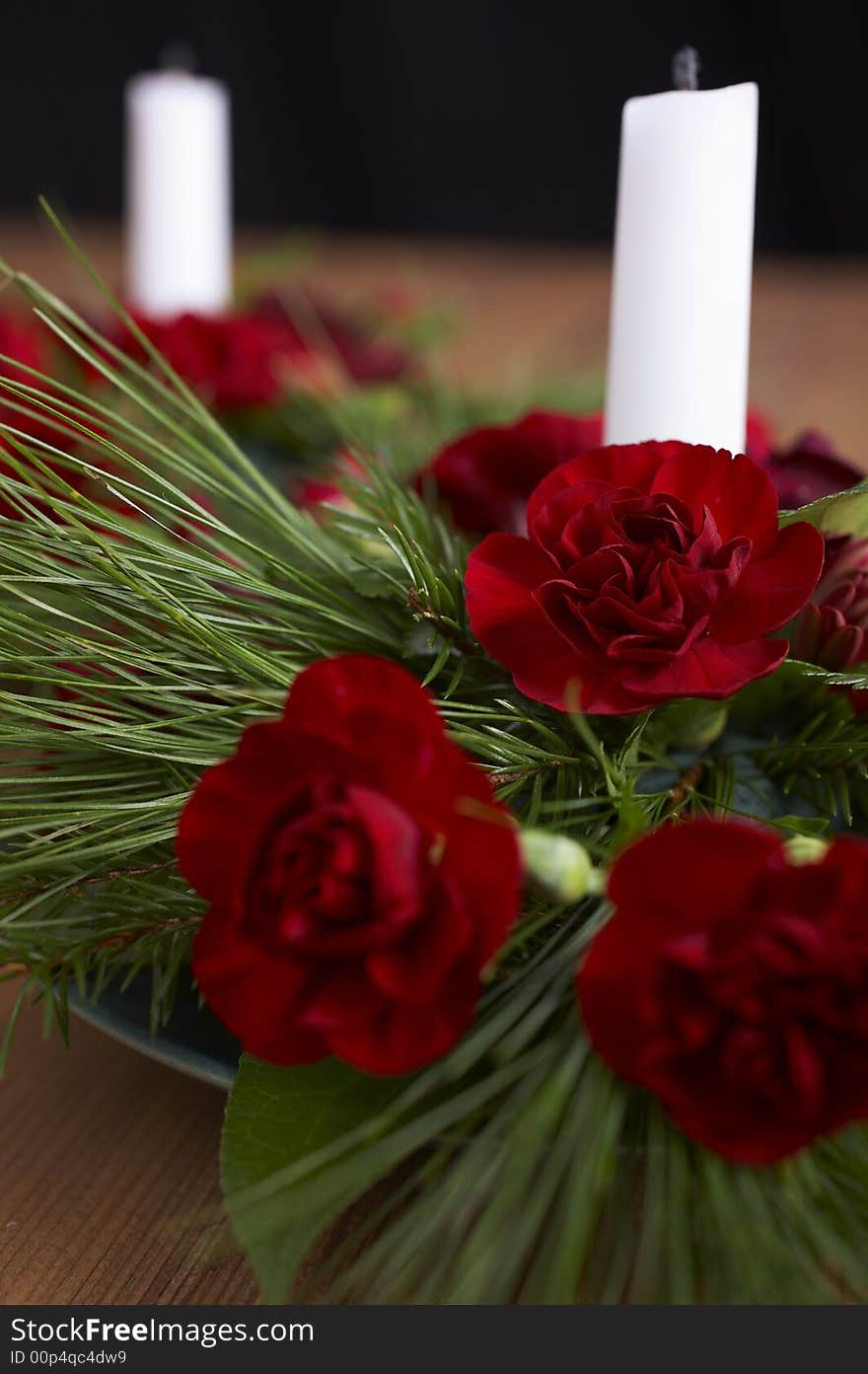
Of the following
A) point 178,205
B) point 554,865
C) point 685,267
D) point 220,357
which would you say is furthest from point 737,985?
point 178,205

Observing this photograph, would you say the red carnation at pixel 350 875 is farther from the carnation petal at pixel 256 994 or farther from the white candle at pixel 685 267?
the white candle at pixel 685 267

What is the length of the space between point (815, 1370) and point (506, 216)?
1650 millimetres

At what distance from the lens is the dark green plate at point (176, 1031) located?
0.20m

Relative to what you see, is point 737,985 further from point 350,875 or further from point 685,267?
point 685,267

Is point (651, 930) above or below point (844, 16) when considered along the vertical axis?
below

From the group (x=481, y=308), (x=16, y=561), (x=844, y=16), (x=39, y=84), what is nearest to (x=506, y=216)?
(x=844, y=16)

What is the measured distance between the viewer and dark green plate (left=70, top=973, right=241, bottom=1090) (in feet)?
0.65

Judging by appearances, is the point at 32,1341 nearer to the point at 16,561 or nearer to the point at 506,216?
the point at 16,561

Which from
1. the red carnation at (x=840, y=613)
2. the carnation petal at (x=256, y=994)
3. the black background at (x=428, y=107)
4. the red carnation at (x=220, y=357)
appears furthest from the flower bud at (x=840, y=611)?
the black background at (x=428, y=107)

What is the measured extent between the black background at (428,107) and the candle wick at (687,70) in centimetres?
134

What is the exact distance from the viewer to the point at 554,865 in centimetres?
15

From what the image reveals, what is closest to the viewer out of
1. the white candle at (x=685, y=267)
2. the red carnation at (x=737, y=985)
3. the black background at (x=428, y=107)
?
the red carnation at (x=737, y=985)

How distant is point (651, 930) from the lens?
15cm

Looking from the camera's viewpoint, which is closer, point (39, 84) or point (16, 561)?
point (16, 561)
